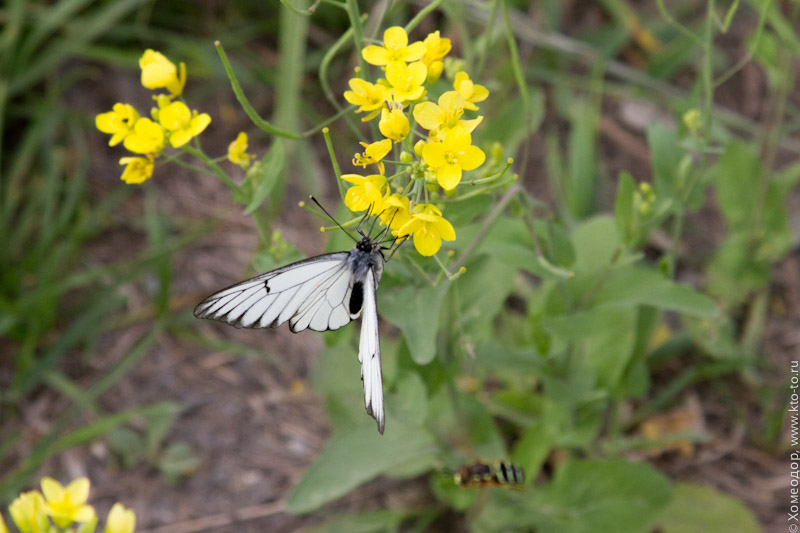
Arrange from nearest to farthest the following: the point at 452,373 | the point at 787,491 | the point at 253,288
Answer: the point at 253,288
the point at 452,373
the point at 787,491

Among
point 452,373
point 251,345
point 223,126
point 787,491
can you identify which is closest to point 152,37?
point 223,126

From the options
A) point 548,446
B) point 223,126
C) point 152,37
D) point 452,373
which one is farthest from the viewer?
point 223,126

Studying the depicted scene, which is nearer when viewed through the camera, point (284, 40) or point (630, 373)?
point (630, 373)

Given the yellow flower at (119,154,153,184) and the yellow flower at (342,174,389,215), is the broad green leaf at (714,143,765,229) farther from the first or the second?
the yellow flower at (119,154,153,184)

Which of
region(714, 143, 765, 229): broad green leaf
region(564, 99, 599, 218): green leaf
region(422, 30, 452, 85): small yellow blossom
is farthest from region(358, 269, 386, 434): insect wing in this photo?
region(714, 143, 765, 229): broad green leaf

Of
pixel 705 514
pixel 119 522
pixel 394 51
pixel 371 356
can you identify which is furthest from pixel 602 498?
pixel 394 51

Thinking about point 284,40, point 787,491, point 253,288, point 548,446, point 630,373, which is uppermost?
point 284,40

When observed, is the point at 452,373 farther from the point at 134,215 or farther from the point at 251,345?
the point at 134,215
